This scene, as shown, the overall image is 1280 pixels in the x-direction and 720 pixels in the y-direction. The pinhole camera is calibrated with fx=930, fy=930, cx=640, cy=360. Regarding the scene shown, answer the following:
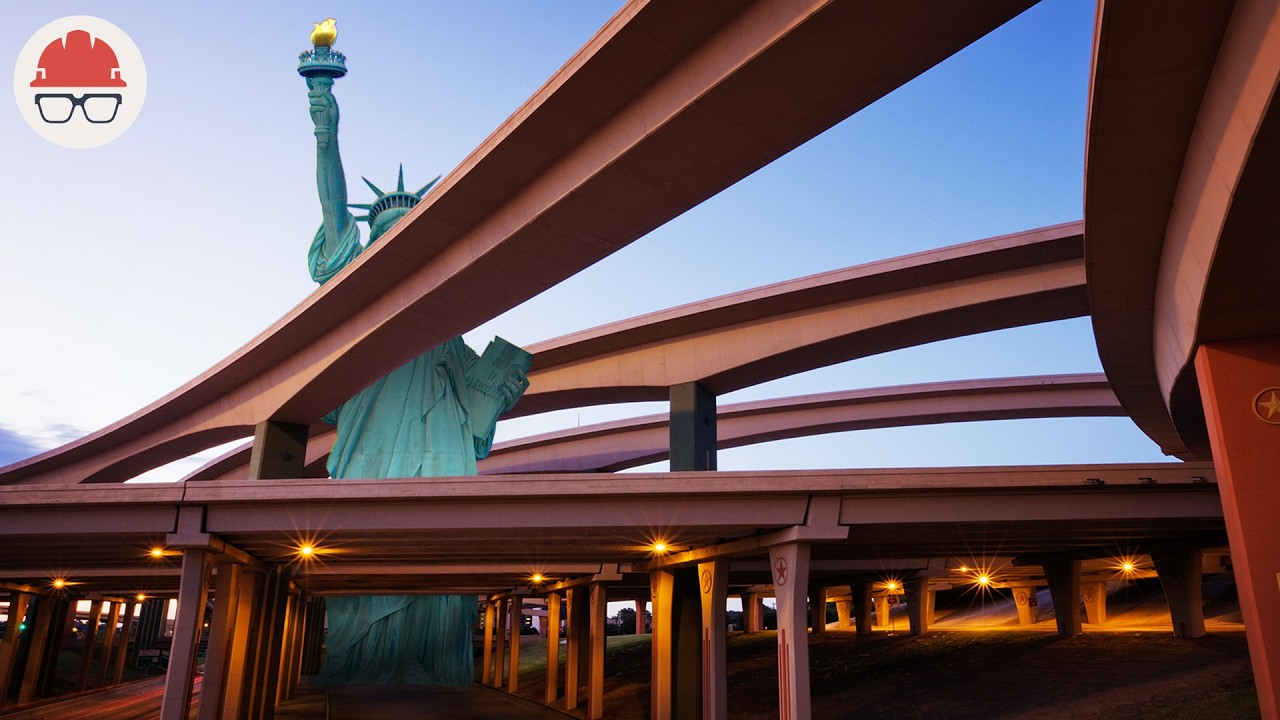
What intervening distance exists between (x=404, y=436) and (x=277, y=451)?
23.9 feet

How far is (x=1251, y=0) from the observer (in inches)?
329

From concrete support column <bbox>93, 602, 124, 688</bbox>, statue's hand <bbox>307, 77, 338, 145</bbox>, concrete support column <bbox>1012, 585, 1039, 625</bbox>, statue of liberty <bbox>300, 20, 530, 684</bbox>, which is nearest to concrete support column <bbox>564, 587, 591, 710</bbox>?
statue of liberty <bbox>300, 20, 530, 684</bbox>

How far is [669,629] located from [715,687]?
3706 millimetres

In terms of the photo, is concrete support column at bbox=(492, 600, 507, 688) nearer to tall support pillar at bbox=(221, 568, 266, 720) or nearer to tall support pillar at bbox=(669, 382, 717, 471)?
tall support pillar at bbox=(669, 382, 717, 471)

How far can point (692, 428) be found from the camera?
30453 millimetres

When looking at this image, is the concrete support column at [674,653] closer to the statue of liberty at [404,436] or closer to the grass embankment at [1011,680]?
the grass embankment at [1011,680]

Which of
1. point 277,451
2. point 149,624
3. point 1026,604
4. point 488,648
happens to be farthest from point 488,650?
point 149,624

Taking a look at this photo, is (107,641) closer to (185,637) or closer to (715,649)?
(185,637)

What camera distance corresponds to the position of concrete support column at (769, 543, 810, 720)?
65.6 ft

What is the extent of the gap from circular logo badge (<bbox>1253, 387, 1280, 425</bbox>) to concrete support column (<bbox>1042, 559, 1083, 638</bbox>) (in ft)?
67.4

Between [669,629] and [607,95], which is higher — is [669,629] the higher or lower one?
the lower one

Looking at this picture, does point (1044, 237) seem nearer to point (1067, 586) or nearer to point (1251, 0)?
point (1067, 586)

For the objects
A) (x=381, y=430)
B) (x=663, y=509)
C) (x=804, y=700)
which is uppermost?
(x=381, y=430)

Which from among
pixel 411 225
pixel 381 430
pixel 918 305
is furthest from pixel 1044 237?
pixel 381 430
